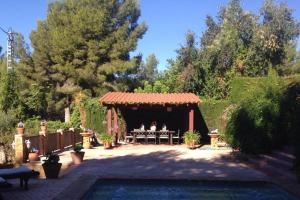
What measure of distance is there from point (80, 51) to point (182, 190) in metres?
23.4

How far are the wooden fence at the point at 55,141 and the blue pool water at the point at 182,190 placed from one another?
535 cm

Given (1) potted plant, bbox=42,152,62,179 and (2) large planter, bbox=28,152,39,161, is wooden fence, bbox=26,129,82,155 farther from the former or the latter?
(1) potted plant, bbox=42,152,62,179

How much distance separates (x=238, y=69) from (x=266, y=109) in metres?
14.8

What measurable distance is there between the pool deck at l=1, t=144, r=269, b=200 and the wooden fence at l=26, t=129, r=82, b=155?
4.05ft

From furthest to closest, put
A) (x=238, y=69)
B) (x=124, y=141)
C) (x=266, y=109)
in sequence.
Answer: (x=238, y=69) → (x=124, y=141) → (x=266, y=109)

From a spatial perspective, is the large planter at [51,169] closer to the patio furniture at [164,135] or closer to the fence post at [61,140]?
the fence post at [61,140]

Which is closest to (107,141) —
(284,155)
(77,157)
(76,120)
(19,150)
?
(77,157)

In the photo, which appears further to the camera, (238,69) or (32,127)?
(238,69)

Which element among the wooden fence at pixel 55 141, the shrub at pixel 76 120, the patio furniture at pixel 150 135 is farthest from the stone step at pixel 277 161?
the shrub at pixel 76 120

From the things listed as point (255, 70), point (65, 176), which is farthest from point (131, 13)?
point (65, 176)

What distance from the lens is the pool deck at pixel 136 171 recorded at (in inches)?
331

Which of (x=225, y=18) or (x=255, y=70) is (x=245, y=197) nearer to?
(x=255, y=70)

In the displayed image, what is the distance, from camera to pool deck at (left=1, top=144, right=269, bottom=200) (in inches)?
331

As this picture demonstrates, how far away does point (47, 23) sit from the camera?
112ft
